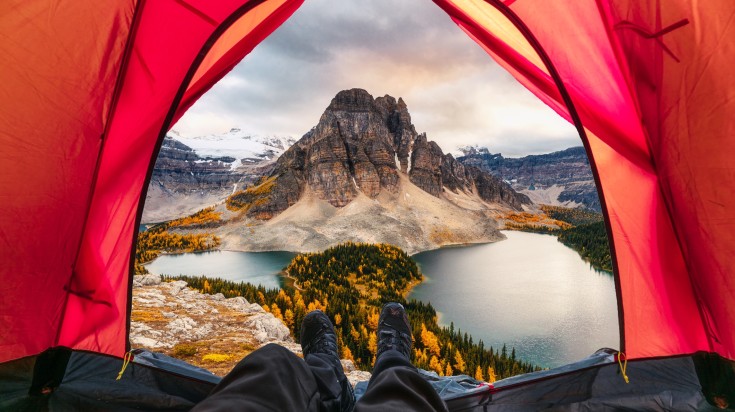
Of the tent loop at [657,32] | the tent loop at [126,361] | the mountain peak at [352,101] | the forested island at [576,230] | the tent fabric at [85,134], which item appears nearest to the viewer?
the tent loop at [657,32]

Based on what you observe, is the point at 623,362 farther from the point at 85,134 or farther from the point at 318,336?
the point at 85,134

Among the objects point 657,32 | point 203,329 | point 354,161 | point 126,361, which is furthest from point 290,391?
point 354,161

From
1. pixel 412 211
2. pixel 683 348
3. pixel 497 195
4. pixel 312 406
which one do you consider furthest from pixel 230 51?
pixel 497 195

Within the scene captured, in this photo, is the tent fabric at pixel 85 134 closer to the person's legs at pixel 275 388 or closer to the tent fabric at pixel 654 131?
the person's legs at pixel 275 388

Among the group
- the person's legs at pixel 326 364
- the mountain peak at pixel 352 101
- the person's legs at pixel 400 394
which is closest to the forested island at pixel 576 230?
the person's legs at pixel 400 394

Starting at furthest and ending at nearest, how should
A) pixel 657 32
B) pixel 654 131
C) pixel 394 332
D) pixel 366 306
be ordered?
1. pixel 366 306
2. pixel 394 332
3. pixel 654 131
4. pixel 657 32
